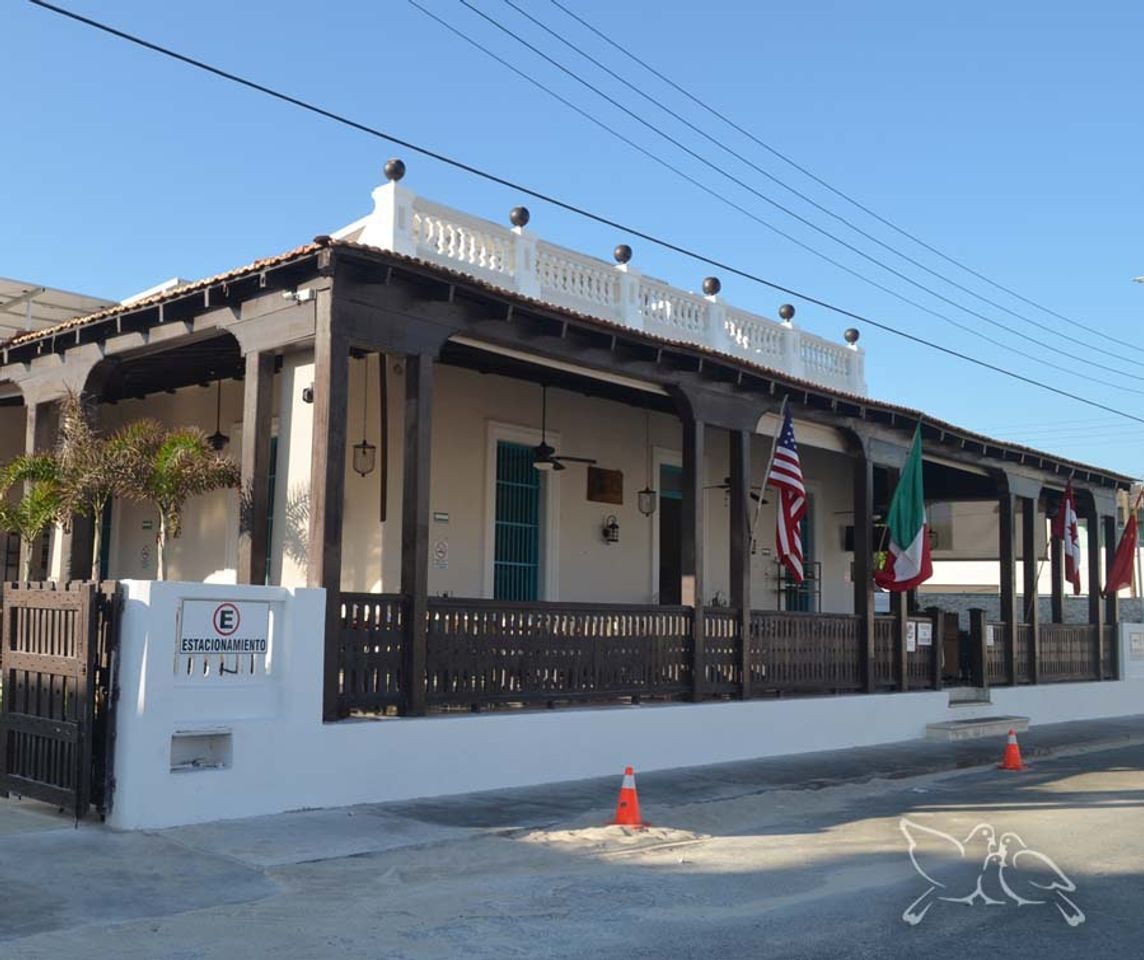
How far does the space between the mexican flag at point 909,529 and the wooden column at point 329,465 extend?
8833mm

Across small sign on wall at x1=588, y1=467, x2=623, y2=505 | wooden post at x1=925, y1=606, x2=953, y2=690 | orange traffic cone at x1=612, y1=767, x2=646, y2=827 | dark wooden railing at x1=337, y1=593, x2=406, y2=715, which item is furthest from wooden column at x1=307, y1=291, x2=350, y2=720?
wooden post at x1=925, y1=606, x2=953, y2=690

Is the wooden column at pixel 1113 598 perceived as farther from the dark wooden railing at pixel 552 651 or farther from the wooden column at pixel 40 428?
the wooden column at pixel 40 428

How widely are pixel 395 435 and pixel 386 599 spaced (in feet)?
11.7

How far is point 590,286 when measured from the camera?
14703 millimetres

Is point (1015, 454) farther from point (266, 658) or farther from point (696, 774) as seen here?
point (266, 658)

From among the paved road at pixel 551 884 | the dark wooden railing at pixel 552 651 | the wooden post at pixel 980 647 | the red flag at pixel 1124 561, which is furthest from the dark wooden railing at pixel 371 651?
the red flag at pixel 1124 561

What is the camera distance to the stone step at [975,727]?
1678 centimetres

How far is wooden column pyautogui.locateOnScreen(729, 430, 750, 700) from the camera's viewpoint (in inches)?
561

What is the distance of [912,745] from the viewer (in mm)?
15930

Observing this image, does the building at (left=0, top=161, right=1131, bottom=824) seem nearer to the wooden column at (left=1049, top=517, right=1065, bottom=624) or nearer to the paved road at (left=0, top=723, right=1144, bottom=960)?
the paved road at (left=0, top=723, right=1144, bottom=960)

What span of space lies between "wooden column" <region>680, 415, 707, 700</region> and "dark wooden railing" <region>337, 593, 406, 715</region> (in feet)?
13.6

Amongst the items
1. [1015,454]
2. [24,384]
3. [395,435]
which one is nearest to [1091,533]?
[1015,454]

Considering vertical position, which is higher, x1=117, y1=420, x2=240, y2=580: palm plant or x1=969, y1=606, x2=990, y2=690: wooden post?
x1=117, y1=420, x2=240, y2=580: palm plant

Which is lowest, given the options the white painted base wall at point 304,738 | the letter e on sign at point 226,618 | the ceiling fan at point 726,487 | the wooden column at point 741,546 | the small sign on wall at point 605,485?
the white painted base wall at point 304,738
